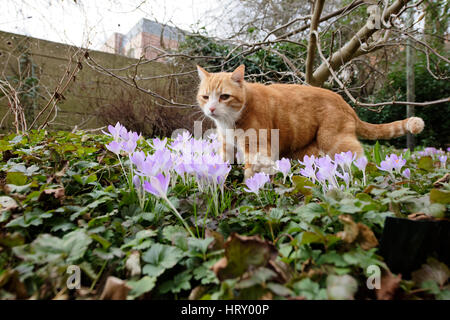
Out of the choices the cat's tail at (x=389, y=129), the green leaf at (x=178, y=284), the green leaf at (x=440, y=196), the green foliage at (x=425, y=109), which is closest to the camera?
the green leaf at (x=178, y=284)

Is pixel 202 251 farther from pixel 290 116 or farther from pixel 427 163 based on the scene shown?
pixel 290 116

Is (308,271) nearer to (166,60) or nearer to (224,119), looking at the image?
(224,119)

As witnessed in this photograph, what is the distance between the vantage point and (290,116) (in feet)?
8.52

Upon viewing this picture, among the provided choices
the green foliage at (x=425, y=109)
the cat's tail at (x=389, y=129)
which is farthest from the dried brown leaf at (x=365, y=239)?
the green foliage at (x=425, y=109)

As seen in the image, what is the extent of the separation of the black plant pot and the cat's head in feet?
6.26

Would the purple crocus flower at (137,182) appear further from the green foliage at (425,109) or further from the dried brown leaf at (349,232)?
the green foliage at (425,109)

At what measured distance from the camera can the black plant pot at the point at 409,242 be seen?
67cm

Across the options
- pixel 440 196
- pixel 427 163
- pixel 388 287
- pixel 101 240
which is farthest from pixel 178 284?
pixel 427 163

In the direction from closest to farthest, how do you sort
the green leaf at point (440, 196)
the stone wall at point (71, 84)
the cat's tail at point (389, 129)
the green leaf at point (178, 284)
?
the green leaf at point (178, 284)
the green leaf at point (440, 196)
the cat's tail at point (389, 129)
the stone wall at point (71, 84)

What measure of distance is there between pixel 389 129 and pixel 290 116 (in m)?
0.93

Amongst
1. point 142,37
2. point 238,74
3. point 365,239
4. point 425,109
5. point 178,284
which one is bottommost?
point 178,284

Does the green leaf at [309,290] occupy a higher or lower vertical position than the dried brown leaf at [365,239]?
lower

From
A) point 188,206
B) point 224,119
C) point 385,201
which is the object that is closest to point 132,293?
point 188,206
